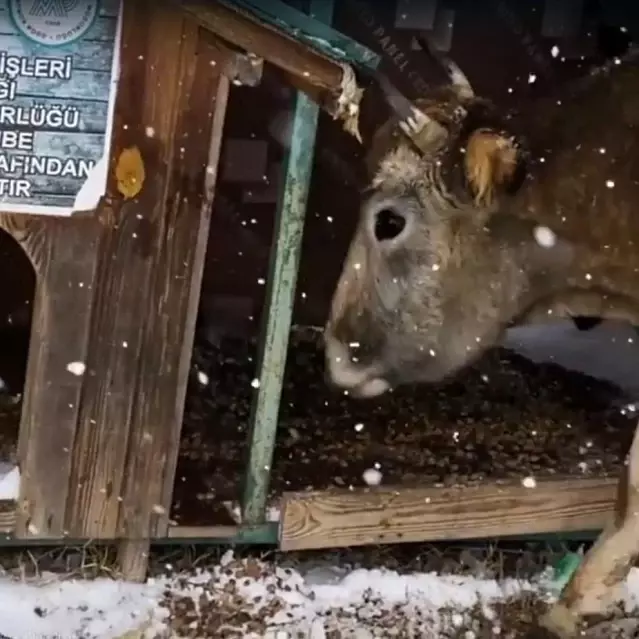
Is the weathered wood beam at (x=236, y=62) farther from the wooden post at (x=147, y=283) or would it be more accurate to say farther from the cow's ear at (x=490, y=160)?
the cow's ear at (x=490, y=160)

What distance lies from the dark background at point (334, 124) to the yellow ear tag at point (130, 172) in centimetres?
72

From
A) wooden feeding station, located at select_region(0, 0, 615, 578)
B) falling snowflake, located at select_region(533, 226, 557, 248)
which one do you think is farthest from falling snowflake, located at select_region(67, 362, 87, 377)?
falling snowflake, located at select_region(533, 226, 557, 248)

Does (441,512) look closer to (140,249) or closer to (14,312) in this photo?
(140,249)

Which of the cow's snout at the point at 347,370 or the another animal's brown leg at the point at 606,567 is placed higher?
the cow's snout at the point at 347,370

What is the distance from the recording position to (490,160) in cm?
203

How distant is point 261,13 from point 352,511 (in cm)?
90

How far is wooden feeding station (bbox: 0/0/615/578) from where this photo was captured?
6.05 ft

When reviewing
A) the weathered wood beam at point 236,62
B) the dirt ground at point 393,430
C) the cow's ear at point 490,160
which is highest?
the weathered wood beam at point 236,62

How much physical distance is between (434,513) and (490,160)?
26.1 inches

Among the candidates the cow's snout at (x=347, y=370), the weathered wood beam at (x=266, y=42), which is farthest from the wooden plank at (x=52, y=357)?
the cow's snout at (x=347, y=370)

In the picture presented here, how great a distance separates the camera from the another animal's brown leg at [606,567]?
205 centimetres

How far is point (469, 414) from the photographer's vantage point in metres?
2.65

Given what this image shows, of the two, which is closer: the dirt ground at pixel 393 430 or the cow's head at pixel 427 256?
the cow's head at pixel 427 256

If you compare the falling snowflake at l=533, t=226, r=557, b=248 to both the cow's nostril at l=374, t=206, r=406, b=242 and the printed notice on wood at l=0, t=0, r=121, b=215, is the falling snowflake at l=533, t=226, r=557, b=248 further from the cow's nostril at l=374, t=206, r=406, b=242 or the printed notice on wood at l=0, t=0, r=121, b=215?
the printed notice on wood at l=0, t=0, r=121, b=215
